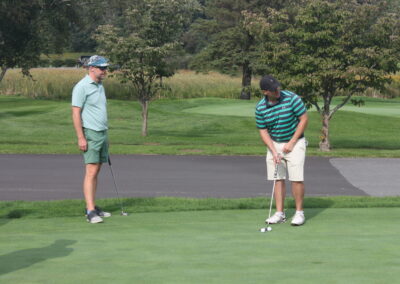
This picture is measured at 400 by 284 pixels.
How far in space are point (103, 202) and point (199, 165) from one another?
7611 mm

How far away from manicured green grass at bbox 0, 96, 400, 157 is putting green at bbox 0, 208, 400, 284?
13404mm

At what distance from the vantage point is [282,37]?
82.7ft

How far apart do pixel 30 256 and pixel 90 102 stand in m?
3.71

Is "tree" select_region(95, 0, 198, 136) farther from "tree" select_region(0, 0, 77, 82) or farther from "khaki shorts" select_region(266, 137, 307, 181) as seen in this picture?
"khaki shorts" select_region(266, 137, 307, 181)

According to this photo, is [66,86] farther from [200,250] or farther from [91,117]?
[200,250]

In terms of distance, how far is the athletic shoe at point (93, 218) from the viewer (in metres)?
10.2

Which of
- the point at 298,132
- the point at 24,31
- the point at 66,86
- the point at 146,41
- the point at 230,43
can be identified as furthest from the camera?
the point at 230,43

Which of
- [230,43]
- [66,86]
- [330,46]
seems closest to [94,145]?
[330,46]

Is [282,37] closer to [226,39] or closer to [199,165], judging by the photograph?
[199,165]

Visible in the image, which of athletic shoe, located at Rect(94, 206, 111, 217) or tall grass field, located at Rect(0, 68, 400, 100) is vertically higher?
athletic shoe, located at Rect(94, 206, 111, 217)

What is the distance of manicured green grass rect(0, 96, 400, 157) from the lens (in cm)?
2431

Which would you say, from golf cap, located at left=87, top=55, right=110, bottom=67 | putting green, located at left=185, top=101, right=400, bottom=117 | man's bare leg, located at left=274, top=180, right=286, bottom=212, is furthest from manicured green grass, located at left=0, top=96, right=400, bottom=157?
man's bare leg, located at left=274, top=180, right=286, bottom=212

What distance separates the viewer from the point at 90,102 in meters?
10.9

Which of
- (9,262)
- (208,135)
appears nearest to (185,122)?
(208,135)
